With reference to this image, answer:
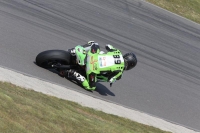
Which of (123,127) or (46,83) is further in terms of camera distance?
(46,83)

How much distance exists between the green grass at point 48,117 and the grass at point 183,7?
17.1 meters

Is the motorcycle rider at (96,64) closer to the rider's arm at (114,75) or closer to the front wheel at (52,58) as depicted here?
the rider's arm at (114,75)

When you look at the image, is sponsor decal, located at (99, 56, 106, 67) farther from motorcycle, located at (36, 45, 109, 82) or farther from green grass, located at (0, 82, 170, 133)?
green grass, located at (0, 82, 170, 133)

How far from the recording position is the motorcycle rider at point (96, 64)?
11406mm

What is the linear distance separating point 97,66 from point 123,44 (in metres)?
5.73

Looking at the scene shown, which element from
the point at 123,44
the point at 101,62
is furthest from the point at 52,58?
the point at 123,44

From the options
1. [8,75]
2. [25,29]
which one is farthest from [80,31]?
[8,75]

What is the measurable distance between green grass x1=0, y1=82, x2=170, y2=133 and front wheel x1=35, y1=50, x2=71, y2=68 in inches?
71.3

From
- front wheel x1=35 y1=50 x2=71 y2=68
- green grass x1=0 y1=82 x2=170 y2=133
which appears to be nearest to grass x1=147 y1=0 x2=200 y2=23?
front wheel x1=35 y1=50 x2=71 y2=68

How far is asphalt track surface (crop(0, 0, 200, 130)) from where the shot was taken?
12.2 metres

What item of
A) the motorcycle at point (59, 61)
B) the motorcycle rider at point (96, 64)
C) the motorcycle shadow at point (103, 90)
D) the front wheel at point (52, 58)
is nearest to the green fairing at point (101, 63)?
the motorcycle rider at point (96, 64)

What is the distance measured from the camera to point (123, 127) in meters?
9.59

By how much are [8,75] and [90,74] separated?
2320 millimetres

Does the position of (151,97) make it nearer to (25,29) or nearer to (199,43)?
(25,29)
